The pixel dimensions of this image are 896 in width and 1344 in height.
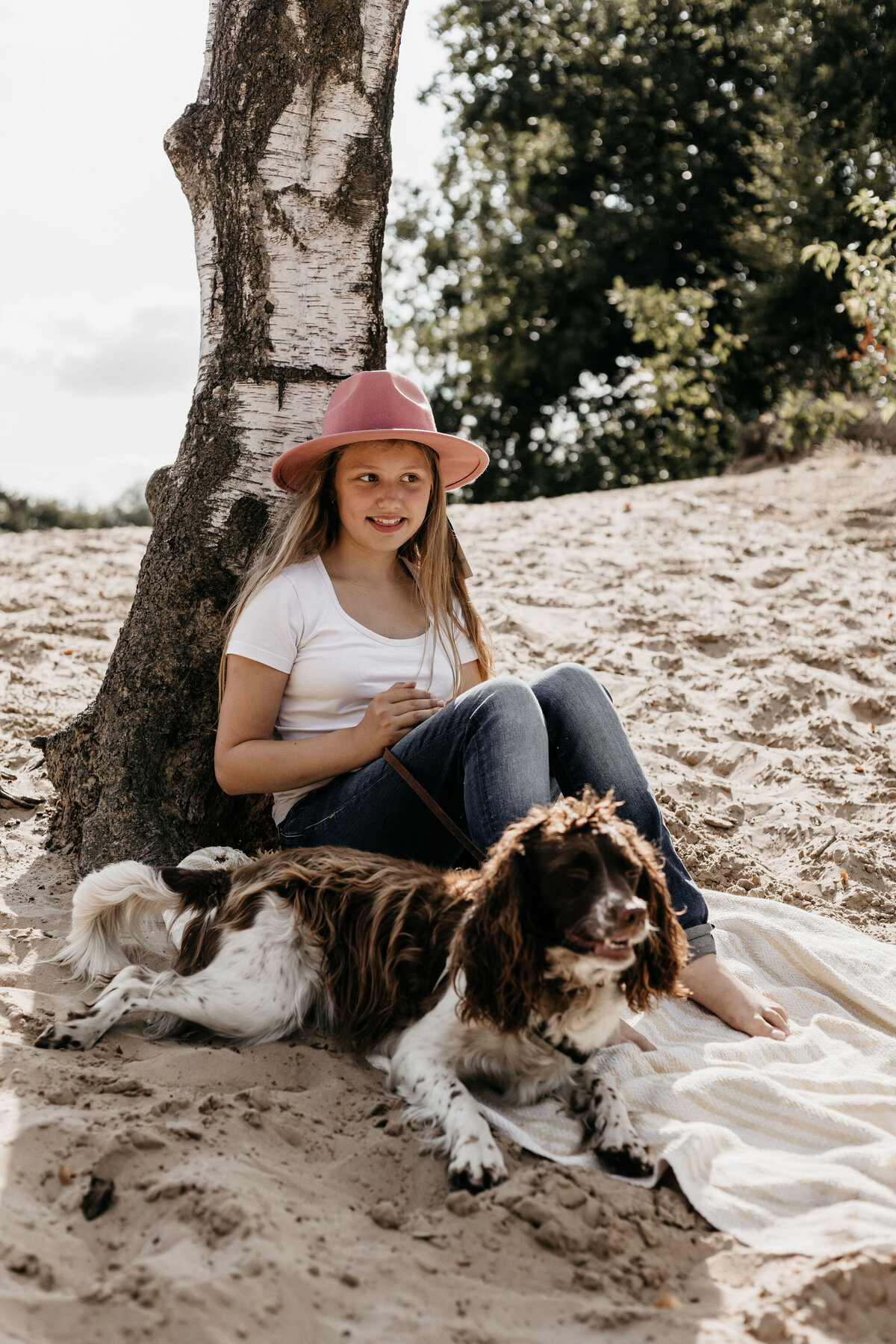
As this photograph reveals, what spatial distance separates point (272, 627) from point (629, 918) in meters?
1.48

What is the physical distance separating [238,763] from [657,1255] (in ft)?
5.65

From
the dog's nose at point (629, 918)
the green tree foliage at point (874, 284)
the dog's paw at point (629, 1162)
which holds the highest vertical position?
the green tree foliage at point (874, 284)

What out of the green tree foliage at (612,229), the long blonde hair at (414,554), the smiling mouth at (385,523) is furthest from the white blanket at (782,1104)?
the green tree foliage at (612,229)

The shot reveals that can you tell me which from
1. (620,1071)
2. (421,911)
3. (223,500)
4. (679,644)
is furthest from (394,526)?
(679,644)

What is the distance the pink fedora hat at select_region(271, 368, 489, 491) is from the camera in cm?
325

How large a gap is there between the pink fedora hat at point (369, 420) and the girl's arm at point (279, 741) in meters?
0.71

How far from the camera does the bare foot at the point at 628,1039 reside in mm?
2877

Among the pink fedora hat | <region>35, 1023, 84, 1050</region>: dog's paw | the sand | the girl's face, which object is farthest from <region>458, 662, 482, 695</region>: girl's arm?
<region>35, 1023, 84, 1050</region>: dog's paw

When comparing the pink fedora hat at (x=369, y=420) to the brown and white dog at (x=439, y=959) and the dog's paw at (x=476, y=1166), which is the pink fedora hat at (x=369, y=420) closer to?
the brown and white dog at (x=439, y=959)

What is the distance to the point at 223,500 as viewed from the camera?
372cm

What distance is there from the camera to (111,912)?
3.04 m

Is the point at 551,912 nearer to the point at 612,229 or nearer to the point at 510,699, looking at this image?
the point at 510,699

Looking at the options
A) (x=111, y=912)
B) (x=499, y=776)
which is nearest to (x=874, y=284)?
(x=499, y=776)

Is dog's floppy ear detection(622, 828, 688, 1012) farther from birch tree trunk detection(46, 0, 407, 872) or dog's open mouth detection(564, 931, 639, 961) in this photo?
birch tree trunk detection(46, 0, 407, 872)
